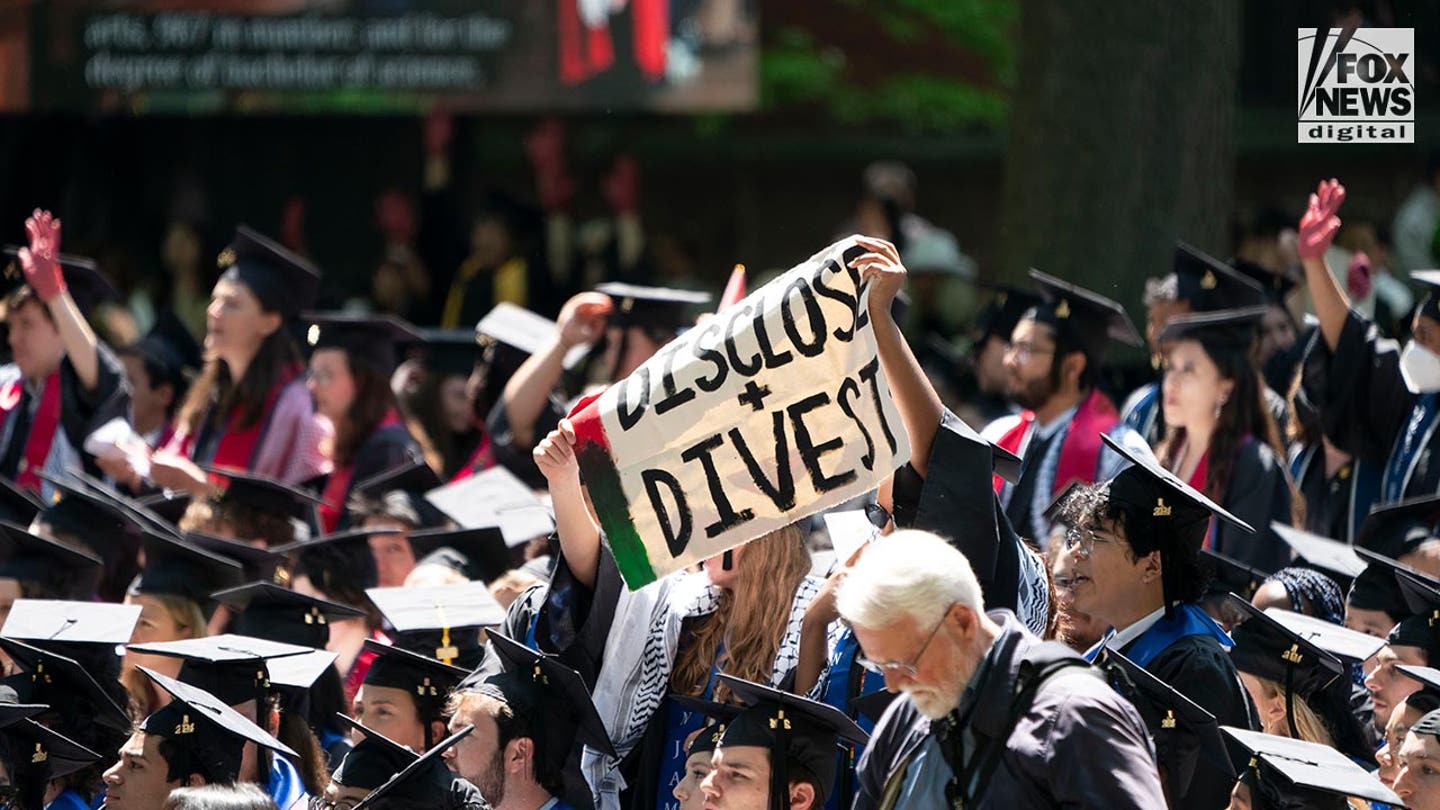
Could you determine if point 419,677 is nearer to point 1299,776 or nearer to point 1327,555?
point 1299,776

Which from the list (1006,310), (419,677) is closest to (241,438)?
(1006,310)

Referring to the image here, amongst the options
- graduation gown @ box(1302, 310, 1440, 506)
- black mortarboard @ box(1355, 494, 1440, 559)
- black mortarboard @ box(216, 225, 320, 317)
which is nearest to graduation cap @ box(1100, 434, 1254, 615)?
black mortarboard @ box(1355, 494, 1440, 559)

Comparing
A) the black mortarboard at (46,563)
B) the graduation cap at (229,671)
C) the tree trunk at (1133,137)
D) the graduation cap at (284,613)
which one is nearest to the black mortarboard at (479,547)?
the graduation cap at (284,613)

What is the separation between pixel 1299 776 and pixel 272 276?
5601 millimetres

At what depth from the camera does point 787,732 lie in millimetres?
4762

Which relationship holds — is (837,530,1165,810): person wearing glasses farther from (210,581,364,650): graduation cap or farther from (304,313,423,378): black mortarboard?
(304,313,423,378): black mortarboard

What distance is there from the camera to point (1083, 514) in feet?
17.1

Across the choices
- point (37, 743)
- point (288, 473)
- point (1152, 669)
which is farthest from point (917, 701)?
point (288, 473)

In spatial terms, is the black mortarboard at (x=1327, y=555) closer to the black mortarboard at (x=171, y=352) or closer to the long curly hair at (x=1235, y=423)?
the long curly hair at (x=1235, y=423)

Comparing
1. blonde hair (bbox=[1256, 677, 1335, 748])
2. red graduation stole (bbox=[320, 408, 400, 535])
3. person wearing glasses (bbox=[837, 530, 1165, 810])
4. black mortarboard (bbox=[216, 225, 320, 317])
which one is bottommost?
red graduation stole (bbox=[320, 408, 400, 535])

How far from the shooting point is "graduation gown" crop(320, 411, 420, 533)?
8.62 m

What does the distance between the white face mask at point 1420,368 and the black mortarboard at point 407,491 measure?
3.31 meters

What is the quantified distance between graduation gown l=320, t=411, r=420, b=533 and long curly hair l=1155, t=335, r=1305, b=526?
2.86 metres

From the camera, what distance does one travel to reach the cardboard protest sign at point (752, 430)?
4801 mm
